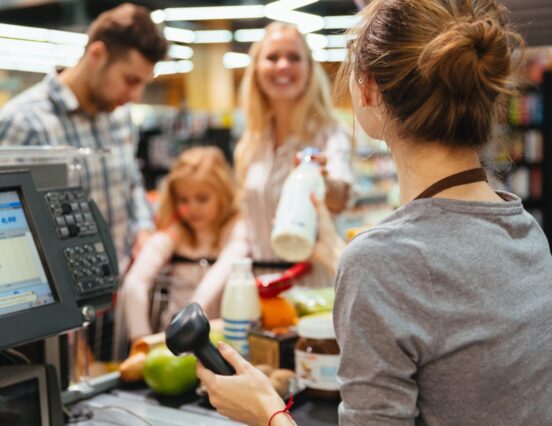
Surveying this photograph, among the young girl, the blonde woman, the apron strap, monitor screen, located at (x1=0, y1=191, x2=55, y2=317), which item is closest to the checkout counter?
monitor screen, located at (x1=0, y1=191, x2=55, y2=317)

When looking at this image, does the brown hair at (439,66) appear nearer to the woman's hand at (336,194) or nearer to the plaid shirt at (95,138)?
the woman's hand at (336,194)

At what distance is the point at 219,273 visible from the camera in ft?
8.11

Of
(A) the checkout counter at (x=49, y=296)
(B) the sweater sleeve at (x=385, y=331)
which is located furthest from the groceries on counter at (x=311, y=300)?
(B) the sweater sleeve at (x=385, y=331)

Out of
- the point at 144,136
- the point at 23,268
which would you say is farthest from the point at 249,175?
the point at 144,136

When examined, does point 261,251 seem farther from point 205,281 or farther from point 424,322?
point 424,322

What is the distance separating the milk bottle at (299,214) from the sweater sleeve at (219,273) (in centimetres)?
69

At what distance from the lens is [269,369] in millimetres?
1373

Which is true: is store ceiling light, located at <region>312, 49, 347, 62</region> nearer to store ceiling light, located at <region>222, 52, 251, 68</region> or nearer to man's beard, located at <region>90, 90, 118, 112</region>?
man's beard, located at <region>90, 90, 118, 112</region>

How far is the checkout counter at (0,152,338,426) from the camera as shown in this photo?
1.09 metres

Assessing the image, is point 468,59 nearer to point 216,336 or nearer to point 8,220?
point 8,220

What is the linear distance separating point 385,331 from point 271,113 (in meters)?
1.78

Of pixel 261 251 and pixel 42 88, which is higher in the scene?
pixel 42 88

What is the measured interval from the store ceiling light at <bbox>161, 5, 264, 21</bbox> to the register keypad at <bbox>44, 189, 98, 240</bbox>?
21.3 feet

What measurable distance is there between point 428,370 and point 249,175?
1.66 meters
